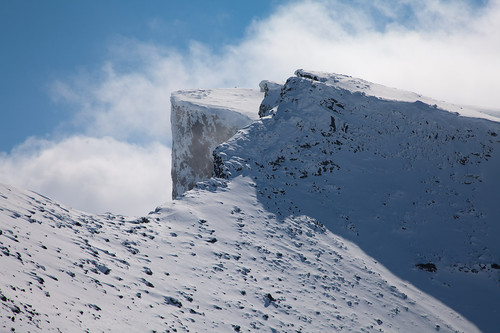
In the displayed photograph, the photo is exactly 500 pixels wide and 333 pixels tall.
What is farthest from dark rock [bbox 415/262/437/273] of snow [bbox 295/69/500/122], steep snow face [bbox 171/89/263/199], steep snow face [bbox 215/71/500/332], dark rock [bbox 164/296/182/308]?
steep snow face [bbox 171/89/263/199]

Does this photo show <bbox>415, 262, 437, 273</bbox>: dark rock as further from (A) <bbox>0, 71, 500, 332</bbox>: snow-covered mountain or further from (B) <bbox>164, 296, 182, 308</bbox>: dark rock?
(B) <bbox>164, 296, 182, 308</bbox>: dark rock

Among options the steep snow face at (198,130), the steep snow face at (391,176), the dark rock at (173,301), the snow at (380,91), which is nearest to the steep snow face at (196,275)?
the dark rock at (173,301)

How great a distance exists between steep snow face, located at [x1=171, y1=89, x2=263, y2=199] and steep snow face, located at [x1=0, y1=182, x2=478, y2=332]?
20.1m

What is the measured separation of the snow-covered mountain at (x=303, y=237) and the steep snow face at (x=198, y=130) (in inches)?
378

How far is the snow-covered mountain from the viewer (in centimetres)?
1219

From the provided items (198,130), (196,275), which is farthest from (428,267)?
(198,130)

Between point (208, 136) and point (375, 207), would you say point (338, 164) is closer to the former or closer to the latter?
point (375, 207)

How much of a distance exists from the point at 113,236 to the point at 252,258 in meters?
5.50

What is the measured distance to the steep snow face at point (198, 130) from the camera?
4119 cm

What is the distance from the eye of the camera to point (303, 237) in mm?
19750

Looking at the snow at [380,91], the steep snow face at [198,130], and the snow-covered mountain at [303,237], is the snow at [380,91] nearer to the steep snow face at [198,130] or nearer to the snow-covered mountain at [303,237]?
the snow-covered mountain at [303,237]

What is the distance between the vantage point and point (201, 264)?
1562cm

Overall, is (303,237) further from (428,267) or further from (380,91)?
(380,91)

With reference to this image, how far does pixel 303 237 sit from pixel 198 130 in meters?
25.0
